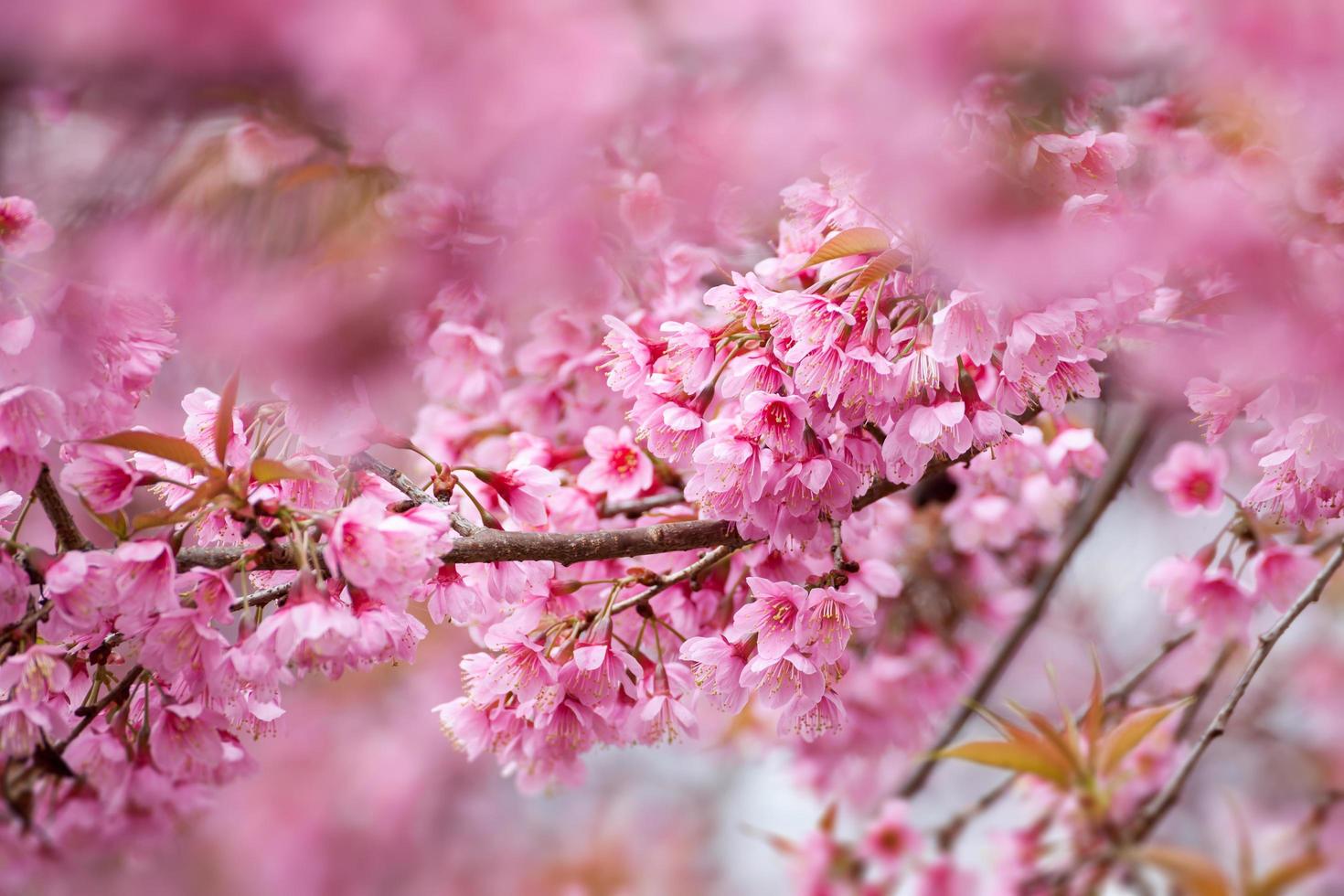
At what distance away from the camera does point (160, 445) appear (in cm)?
97

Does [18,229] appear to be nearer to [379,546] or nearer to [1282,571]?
[379,546]

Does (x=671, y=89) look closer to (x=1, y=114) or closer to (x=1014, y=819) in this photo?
(x=1, y=114)

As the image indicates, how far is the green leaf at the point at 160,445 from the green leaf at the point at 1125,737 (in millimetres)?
1281

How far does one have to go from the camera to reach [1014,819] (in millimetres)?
2418

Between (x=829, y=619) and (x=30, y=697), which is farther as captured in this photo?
(x=829, y=619)

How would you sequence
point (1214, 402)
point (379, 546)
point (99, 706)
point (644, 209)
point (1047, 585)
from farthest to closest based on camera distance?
point (1047, 585)
point (644, 209)
point (1214, 402)
point (99, 706)
point (379, 546)

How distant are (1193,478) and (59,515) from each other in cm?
149

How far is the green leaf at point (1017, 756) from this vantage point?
1.52 m

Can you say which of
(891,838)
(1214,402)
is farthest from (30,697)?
(891,838)

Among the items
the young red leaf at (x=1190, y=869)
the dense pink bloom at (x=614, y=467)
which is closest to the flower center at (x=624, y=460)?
the dense pink bloom at (x=614, y=467)

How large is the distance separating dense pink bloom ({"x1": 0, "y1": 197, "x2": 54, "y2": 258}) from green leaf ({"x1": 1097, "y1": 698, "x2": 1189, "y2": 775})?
154 centimetres

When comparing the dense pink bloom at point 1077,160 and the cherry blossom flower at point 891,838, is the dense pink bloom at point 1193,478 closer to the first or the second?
the dense pink bloom at point 1077,160

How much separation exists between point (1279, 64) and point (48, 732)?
4.95 ft

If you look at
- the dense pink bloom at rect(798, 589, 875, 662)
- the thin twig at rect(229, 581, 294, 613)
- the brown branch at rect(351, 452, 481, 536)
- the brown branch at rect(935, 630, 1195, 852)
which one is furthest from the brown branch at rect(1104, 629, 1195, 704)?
the thin twig at rect(229, 581, 294, 613)
